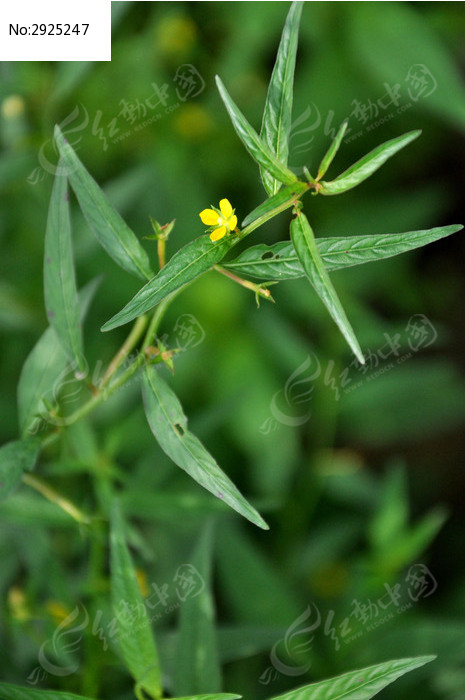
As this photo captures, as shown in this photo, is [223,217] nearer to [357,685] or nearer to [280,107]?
[280,107]

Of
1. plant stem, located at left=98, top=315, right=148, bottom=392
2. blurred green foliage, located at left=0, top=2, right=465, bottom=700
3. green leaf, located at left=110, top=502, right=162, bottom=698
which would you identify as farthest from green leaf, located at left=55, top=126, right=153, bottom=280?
blurred green foliage, located at left=0, top=2, right=465, bottom=700

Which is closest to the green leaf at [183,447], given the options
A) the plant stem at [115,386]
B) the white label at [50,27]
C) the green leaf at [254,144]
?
the plant stem at [115,386]

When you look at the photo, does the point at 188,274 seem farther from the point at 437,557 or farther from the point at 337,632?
the point at 437,557

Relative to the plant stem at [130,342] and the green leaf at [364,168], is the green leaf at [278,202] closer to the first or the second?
the green leaf at [364,168]

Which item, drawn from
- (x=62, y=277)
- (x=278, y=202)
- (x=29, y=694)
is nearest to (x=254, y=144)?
(x=278, y=202)

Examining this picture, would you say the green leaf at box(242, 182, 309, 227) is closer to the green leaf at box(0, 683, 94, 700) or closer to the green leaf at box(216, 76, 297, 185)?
the green leaf at box(216, 76, 297, 185)

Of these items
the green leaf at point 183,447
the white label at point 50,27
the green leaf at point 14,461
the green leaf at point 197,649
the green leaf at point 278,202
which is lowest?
the green leaf at point 197,649
